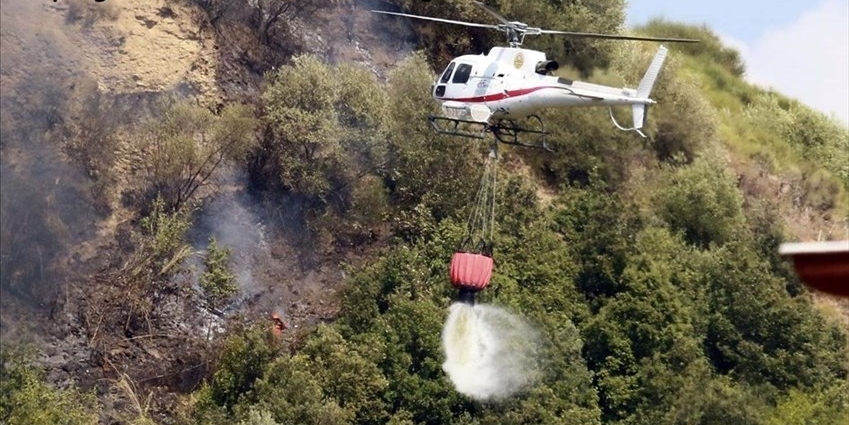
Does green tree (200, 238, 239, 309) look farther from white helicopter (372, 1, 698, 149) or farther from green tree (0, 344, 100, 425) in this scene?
white helicopter (372, 1, 698, 149)

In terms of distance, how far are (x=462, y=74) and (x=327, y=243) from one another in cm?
768

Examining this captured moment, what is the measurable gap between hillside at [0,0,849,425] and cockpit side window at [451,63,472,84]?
5.36m

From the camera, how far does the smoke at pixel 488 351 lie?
22.9 meters

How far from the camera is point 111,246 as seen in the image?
2384 centimetres

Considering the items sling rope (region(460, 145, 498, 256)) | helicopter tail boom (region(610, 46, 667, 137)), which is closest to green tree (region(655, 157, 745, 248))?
sling rope (region(460, 145, 498, 256))

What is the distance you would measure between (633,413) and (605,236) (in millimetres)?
4404

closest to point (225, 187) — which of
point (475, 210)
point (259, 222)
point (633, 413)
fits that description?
point (259, 222)

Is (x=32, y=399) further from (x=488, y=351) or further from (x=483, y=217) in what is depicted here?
(x=483, y=217)

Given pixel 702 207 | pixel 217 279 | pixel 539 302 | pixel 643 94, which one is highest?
pixel 643 94

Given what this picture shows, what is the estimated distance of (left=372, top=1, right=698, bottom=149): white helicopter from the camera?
18438mm

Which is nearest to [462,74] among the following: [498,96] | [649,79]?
[498,96]

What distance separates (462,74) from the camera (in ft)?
66.4

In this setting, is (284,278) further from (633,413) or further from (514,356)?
(633,413)

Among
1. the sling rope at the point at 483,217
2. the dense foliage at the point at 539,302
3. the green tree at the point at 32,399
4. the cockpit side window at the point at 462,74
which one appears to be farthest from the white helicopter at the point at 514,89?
the green tree at the point at 32,399
